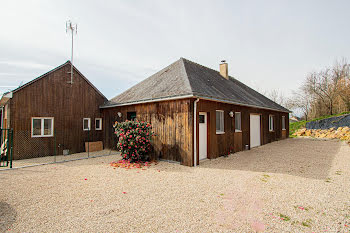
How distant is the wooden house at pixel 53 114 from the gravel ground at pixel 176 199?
2.82 meters

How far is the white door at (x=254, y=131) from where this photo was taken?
460 inches

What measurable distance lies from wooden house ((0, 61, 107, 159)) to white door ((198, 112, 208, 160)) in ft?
23.1

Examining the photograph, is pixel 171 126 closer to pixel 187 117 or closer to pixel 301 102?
pixel 187 117

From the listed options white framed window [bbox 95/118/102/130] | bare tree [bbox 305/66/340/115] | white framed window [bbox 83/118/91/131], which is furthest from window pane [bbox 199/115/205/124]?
bare tree [bbox 305/66/340/115]

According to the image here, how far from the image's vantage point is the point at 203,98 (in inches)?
279

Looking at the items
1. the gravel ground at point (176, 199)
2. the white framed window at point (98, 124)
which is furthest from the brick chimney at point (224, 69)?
the white framed window at point (98, 124)

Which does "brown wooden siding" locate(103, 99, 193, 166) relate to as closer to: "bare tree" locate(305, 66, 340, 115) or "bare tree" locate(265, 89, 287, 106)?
"bare tree" locate(305, 66, 340, 115)

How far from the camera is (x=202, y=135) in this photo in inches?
308

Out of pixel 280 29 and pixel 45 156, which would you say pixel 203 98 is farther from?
pixel 45 156

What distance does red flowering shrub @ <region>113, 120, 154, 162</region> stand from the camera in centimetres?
744

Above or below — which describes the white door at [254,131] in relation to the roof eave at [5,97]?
below

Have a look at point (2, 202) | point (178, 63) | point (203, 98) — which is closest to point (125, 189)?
point (2, 202)

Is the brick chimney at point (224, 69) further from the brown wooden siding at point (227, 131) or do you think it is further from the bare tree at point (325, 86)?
the bare tree at point (325, 86)

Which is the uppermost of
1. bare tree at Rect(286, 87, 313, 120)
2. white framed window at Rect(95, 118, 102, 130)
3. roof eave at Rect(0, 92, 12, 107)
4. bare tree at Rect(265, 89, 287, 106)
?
bare tree at Rect(265, 89, 287, 106)
